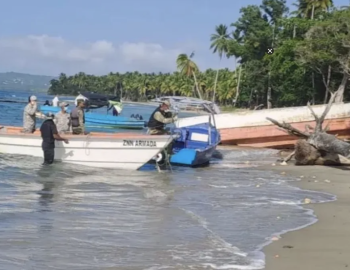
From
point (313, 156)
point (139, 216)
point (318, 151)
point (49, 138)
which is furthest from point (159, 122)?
point (139, 216)

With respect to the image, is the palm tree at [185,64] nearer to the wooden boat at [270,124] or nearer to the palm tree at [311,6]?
the palm tree at [311,6]

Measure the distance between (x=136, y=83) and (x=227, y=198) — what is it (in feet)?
484

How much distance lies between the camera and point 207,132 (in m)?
19.1

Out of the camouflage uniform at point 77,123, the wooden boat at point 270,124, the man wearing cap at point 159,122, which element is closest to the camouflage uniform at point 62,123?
the camouflage uniform at point 77,123

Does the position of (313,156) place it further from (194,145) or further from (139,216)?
Answer: (139,216)

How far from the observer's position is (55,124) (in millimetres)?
15914

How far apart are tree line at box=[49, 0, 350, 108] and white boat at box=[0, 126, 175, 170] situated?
16860 mm

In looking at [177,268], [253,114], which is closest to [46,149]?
[177,268]

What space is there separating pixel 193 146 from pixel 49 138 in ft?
16.4

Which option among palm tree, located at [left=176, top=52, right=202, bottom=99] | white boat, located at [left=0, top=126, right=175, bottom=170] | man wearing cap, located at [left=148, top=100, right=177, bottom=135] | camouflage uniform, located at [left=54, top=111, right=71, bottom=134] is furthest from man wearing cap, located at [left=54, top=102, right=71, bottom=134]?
palm tree, located at [left=176, top=52, right=202, bottom=99]

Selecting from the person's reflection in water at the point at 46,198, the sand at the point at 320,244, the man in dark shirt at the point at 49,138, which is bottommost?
the person's reflection in water at the point at 46,198

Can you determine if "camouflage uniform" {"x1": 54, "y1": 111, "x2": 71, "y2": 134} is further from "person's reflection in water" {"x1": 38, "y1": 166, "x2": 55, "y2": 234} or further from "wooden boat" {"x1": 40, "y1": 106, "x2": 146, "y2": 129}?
"wooden boat" {"x1": 40, "y1": 106, "x2": 146, "y2": 129}

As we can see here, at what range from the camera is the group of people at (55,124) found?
1548 cm

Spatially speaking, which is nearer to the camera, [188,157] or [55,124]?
[55,124]
